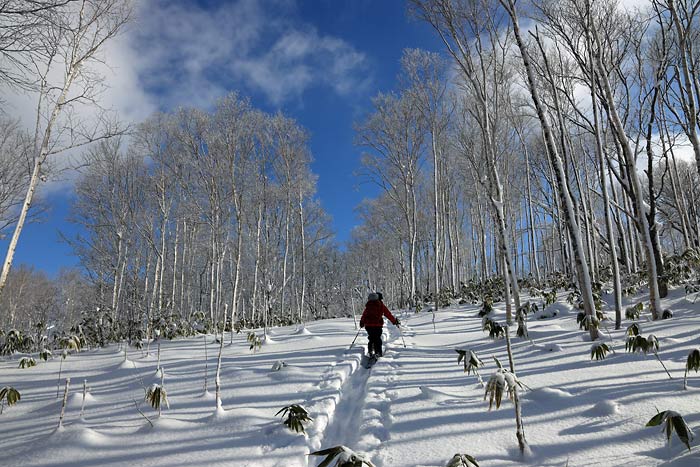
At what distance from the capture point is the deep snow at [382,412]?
2.79 m

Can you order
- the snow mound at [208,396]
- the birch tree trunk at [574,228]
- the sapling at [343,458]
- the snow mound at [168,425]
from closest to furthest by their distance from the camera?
the sapling at [343,458]
the snow mound at [168,425]
the snow mound at [208,396]
the birch tree trunk at [574,228]

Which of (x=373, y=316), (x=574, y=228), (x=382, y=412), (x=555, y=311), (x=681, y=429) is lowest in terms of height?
(x=382, y=412)

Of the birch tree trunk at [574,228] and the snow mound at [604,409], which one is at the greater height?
the birch tree trunk at [574,228]

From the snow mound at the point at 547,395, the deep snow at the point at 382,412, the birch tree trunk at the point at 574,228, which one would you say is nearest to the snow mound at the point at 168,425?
the deep snow at the point at 382,412

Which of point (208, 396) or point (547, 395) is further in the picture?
point (208, 396)

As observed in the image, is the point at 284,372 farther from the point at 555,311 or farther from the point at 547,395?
the point at 555,311

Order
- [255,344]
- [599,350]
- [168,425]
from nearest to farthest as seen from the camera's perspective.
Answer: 1. [168,425]
2. [599,350]
3. [255,344]

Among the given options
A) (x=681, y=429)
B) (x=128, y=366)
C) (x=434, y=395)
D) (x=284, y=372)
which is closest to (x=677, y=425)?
(x=681, y=429)

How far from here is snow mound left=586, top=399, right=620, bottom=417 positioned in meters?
3.06

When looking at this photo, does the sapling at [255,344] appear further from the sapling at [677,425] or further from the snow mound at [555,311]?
the snow mound at [555,311]

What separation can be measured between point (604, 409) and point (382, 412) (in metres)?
2.13

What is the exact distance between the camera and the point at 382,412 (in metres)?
3.92

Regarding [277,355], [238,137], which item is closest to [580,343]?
[277,355]

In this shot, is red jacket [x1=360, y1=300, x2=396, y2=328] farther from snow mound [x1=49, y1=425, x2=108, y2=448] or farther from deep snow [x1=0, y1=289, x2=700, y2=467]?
snow mound [x1=49, y1=425, x2=108, y2=448]
